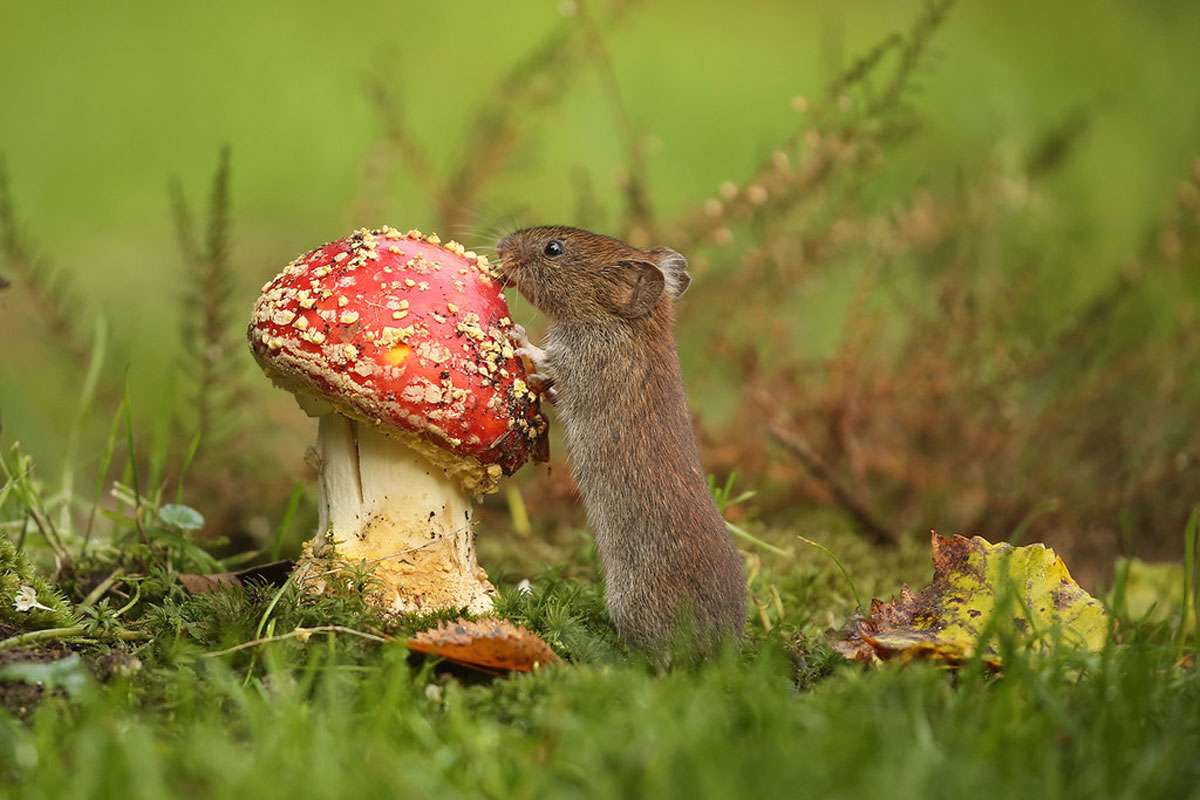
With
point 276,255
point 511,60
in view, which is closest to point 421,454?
point 276,255

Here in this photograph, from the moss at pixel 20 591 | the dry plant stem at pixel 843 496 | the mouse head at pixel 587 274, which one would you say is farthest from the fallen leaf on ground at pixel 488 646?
the dry plant stem at pixel 843 496

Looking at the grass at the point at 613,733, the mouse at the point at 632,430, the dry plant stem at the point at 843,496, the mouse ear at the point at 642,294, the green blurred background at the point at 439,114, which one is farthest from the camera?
the green blurred background at the point at 439,114

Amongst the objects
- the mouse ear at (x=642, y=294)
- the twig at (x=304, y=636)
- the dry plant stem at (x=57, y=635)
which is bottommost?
the dry plant stem at (x=57, y=635)

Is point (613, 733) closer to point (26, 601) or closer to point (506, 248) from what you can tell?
point (26, 601)

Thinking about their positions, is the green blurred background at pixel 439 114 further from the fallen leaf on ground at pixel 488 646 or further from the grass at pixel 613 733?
the grass at pixel 613 733

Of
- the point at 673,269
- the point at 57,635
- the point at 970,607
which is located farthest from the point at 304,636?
the point at 970,607

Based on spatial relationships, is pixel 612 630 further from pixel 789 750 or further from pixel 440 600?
pixel 789 750
